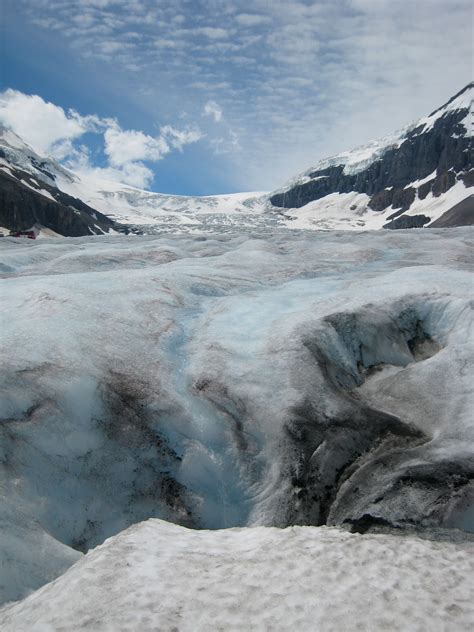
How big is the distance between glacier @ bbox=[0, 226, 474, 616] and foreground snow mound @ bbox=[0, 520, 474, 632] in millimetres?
693

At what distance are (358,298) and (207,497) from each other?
656cm

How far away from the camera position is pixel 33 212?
11144 cm

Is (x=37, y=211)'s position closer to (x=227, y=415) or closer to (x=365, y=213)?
(x=227, y=415)

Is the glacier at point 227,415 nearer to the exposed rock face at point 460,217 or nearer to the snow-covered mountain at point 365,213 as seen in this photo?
the snow-covered mountain at point 365,213

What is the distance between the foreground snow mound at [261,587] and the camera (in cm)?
417

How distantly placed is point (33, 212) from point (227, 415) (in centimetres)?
11588

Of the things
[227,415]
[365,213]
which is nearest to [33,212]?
[227,415]

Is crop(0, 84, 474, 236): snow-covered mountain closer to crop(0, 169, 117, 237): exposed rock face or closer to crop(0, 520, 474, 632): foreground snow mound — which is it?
crop(0, 169, 117, 237): exposed rock face

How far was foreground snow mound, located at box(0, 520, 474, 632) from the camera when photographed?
4172mm

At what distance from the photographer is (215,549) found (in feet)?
18.2

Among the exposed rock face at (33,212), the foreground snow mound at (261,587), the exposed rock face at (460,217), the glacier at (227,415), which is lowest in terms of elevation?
the foreground snow mound at (261,587)

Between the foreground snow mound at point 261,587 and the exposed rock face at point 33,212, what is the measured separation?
10931cm

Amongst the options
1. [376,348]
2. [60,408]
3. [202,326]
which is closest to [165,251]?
[202,326]

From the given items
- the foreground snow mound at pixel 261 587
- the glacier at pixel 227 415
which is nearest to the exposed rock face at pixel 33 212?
the glacier at pixel 227 415
